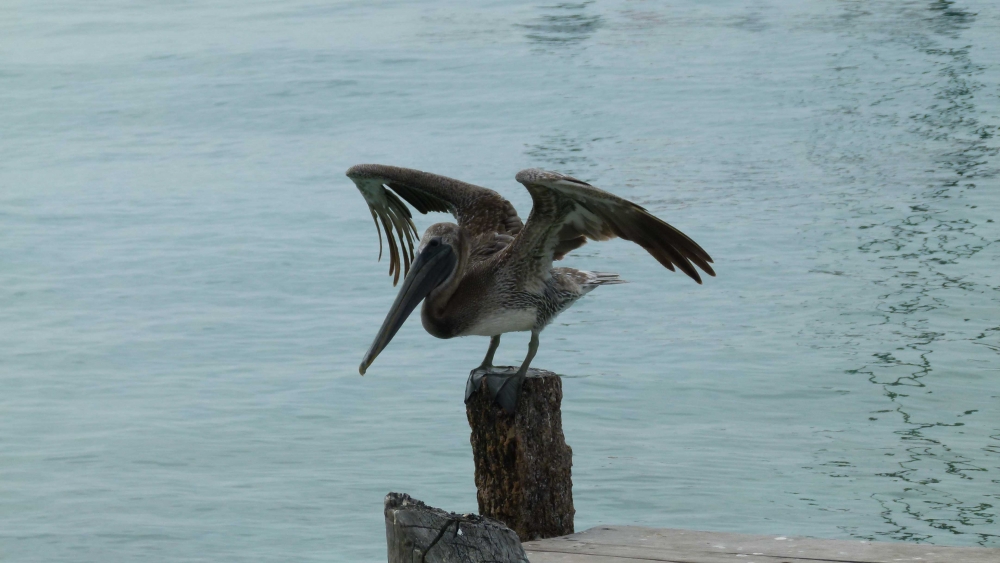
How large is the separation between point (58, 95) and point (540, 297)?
17.9 meters

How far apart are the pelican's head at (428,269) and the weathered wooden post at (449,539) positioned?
1942 millimetres

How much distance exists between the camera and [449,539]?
2869 millimetres

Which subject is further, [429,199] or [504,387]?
[429,199]

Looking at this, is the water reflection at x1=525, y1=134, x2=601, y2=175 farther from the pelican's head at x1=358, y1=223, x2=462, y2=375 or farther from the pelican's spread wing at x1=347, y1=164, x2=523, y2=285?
the pelican's head at x1=358, y1=223, x2=462, y2=375

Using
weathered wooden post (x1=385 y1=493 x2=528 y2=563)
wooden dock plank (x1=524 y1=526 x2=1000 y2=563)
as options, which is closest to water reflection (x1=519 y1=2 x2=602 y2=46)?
wooden dock plank (x1=524 y1=526 x2=1000 y2=563)

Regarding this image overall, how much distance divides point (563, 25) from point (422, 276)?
20923mm

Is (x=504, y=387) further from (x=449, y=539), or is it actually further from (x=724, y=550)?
(x=449, y=539)

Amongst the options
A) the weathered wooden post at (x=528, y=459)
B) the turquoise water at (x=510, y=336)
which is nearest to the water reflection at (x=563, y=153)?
the turquoise water at (x=510, y=336)

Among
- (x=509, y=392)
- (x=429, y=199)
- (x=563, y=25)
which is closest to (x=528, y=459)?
(x=509, y=392)

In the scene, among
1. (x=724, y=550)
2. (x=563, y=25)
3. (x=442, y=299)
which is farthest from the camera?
(x=563, y=25)

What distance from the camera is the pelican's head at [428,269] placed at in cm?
482

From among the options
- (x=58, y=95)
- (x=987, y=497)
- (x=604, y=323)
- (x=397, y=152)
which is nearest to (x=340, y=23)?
(x=58, y=95)

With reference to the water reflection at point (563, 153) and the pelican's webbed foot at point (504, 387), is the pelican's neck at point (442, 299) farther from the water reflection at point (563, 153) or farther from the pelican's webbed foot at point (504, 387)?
the water reflection at point (563, 153)

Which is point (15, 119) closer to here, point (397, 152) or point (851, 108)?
point (397, 152)
